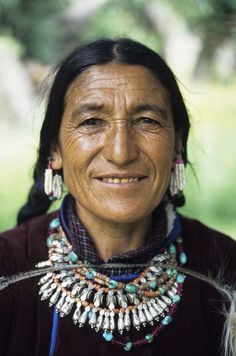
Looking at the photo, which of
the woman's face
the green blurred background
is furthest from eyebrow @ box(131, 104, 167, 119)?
the green blurred background

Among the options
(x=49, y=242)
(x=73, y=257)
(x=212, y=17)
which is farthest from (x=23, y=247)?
(x=212, y=17)

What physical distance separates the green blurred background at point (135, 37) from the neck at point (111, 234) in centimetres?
303

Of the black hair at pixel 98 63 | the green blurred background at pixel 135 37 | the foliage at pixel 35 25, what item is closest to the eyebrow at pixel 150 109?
the black hair at pixel 98 63

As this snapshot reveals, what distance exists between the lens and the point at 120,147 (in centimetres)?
215

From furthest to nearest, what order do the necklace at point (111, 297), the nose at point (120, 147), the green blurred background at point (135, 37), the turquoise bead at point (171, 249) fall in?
the green blurred background at point (135, 37) → the turquoise bead at point (171, 249) → the necklace at point (111, 297) → the nose at point (120, 147)

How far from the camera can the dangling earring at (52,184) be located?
2.49m

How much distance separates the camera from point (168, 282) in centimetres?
239

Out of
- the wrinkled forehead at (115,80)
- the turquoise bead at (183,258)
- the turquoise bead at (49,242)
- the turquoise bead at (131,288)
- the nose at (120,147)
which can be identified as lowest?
the turquoise bead at (131,288)

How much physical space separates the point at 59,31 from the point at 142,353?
5883 mm

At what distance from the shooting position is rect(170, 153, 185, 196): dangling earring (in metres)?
2.52

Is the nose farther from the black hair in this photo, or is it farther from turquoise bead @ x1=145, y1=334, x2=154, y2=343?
turquoise bead @ x1=145, y1=334, x2=154, y2=343

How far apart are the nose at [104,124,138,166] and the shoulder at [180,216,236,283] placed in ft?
2.03

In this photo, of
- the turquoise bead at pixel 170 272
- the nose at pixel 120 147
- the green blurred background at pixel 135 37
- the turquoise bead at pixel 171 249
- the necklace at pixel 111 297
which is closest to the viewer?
the nose at pixel 120 147

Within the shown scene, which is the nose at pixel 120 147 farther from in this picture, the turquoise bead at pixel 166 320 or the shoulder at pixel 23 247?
the turquoise bead at pixel 166 320
